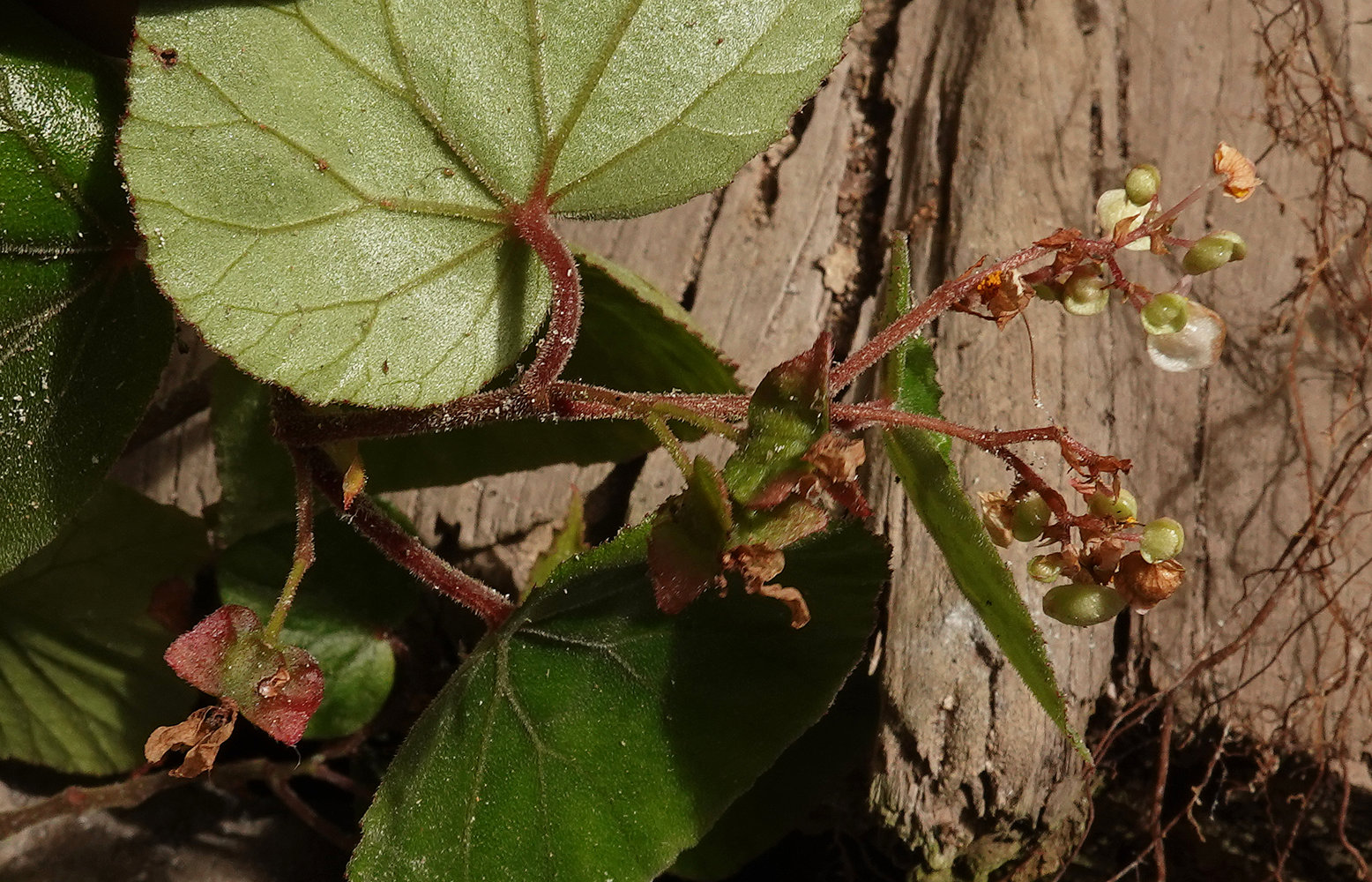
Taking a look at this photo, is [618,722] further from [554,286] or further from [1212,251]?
[1212,251]

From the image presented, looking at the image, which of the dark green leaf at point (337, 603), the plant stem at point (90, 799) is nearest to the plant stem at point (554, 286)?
the dark green leaf at point (337, 603)

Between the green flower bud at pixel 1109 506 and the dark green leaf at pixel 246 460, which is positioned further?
the dark green leaf at pixel 246 460

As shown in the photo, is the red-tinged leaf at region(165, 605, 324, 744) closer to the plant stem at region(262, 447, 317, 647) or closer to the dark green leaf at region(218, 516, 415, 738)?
the plant stem at region(262, 447, 317, 647)

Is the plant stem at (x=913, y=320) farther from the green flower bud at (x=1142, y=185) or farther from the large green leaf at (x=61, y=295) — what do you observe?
the large green leaf at (x=61, y=295)

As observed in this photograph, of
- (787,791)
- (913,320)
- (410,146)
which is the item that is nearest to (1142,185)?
(913,320)

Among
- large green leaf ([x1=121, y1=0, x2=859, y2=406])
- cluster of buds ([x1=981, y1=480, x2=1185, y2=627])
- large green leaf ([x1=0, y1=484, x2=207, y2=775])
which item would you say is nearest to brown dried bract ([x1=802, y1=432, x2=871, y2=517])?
cluster of buds ([x1=981, y1=480, x2=1185, y2=627])
